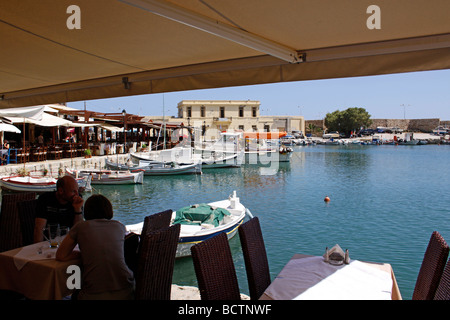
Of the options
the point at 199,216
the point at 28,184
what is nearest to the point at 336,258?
the point at 199,216

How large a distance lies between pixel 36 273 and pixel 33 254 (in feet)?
0.69

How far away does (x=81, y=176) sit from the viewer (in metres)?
16.5

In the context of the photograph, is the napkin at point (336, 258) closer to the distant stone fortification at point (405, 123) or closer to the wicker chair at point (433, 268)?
the wicker chair at point (433, 268)

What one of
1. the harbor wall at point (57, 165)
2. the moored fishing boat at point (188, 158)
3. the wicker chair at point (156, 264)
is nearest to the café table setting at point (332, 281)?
the wicker chair at point (156, 264)

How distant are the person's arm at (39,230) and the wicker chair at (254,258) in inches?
70.0

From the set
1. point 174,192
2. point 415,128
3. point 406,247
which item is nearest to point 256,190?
point 174,192

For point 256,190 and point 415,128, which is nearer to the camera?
point 256,190

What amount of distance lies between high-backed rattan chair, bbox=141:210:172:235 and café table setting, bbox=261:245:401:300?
127 centimetres

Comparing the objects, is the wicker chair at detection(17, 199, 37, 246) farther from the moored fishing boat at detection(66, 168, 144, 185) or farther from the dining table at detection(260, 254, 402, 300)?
the moored fishing boat at detection(66, 168, 144, 185)

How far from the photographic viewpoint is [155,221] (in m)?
3.25

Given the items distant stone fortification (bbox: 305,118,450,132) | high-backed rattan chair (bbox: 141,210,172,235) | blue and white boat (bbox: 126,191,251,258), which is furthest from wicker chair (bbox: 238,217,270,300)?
distant stone fortification (bbox: 305,118,450,132)

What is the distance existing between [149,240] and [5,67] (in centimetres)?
241

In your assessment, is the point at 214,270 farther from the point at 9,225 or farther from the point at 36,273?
the point at 9,225

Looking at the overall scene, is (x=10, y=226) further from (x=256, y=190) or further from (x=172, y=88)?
(x=256, y=190)
